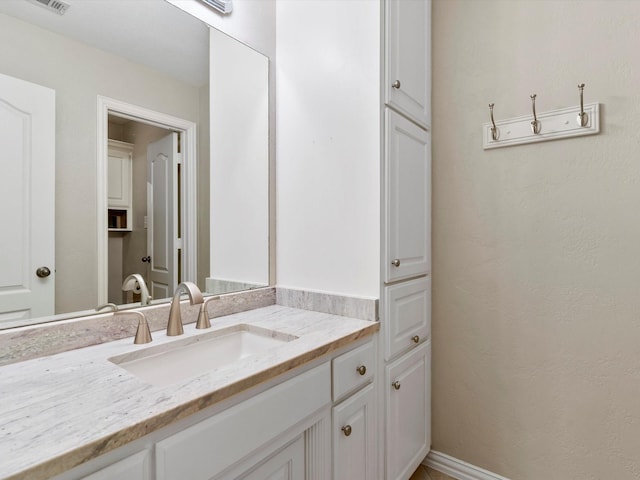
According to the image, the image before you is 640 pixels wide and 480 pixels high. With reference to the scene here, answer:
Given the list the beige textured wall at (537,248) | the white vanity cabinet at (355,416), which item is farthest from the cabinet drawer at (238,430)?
the beige textured wall at (537,248)

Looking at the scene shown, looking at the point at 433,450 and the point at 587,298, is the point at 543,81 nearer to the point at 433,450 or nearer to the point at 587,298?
the point at 587,298

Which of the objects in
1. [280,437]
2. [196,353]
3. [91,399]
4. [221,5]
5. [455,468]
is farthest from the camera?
[455,468]

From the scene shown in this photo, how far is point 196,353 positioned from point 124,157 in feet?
2.28

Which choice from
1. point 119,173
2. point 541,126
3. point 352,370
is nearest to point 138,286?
point 119,173

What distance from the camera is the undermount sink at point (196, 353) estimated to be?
3.28 feet

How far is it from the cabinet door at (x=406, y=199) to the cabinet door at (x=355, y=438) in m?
0.46

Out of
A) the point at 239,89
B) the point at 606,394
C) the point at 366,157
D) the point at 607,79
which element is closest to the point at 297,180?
the point at 366,157

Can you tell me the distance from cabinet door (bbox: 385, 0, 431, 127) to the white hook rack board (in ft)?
1.04

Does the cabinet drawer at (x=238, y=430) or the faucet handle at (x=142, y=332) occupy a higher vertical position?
the faucet handle at (x=142, y=332)

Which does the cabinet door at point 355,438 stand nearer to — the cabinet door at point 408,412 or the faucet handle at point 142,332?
the cabinet door at point 408,412

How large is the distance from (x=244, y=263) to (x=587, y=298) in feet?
4.78

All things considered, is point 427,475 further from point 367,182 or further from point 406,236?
point 367,182

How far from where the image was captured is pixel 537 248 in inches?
59.4

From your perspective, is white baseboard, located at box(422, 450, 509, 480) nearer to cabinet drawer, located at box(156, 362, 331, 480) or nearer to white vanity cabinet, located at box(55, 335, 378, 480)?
white vanity cabinet, located at box(55, 335, 378, 480)
